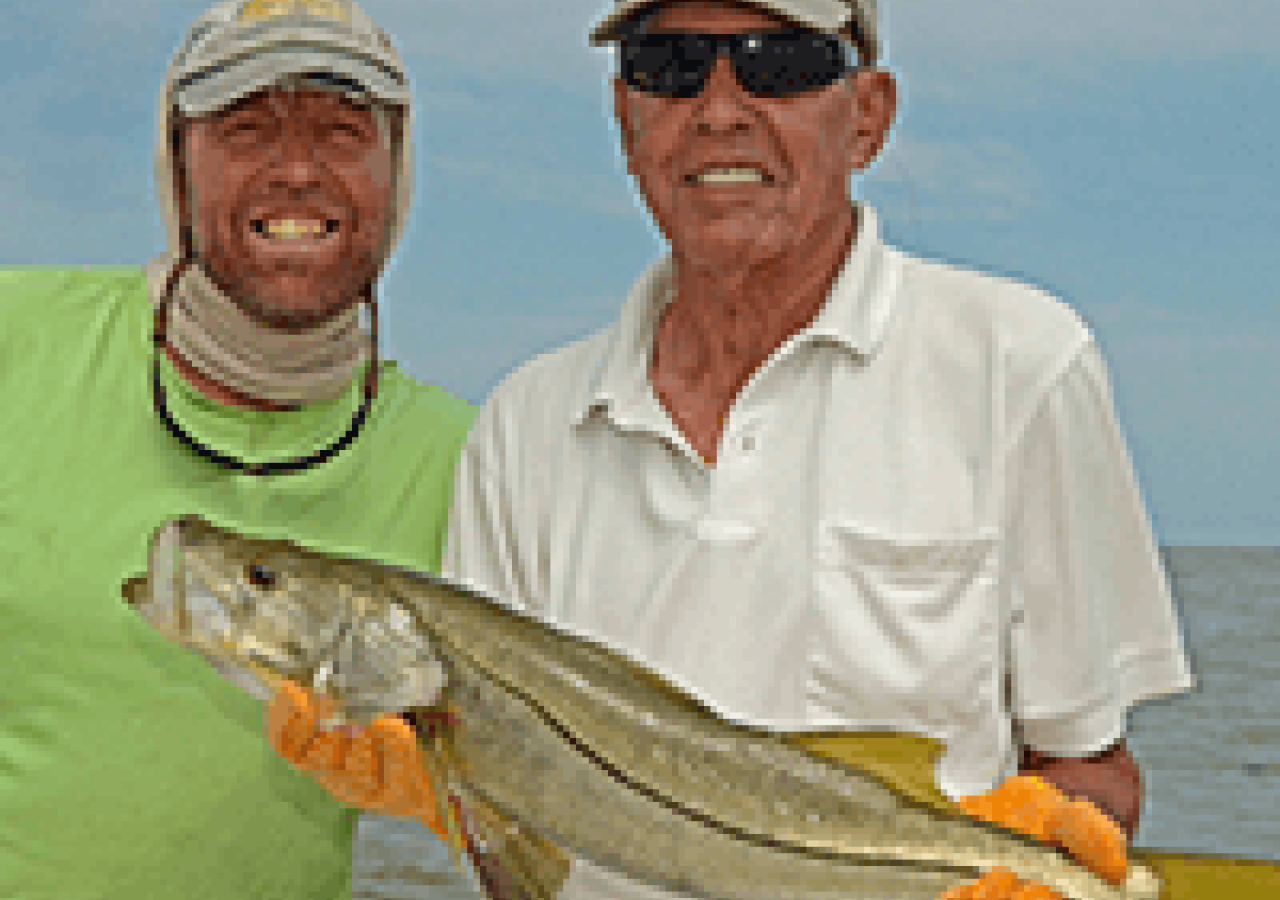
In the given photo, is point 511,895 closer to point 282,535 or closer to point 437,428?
point 282,535

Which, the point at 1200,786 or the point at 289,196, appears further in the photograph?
the point at 1200,786

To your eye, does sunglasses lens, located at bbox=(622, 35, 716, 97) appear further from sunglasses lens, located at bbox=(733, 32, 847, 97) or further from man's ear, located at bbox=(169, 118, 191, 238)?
man's ear, located at bbox=(169, 118, 191, 238)

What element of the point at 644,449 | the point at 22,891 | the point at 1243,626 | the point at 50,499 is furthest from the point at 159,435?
the point at 1243,626

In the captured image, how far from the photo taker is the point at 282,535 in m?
4.88

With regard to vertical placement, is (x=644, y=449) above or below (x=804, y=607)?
above

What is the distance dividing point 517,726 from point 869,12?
206 centimetres

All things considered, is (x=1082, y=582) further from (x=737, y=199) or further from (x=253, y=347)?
(x=253, y=347)

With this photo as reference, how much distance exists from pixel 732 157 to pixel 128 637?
8.60 ft

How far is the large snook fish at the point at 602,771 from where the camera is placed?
3375 millimetres

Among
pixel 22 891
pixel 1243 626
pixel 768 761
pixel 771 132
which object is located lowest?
pixel 1243 626

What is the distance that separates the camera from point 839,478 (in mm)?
3822

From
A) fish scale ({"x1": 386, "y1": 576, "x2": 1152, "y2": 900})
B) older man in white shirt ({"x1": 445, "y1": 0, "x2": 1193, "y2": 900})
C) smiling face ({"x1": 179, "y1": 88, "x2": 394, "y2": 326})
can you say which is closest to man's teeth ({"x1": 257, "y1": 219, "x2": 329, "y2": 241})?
smiling face ({"x1": 179, "y1": 88, "x2": 394, "y2": 326})

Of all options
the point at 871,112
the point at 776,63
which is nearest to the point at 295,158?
the point at 776,63

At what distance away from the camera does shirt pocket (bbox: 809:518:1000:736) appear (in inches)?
146
